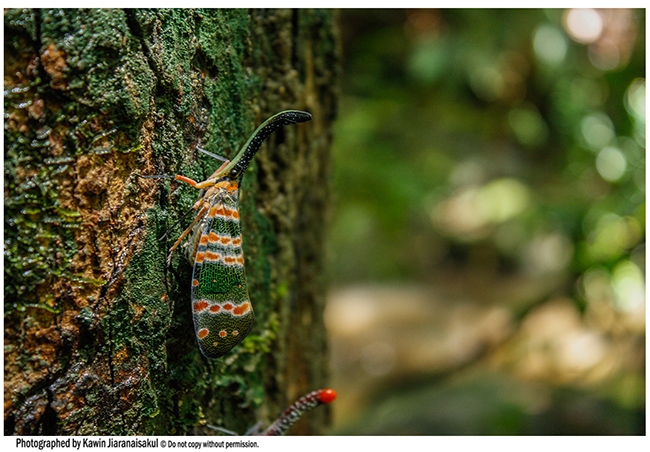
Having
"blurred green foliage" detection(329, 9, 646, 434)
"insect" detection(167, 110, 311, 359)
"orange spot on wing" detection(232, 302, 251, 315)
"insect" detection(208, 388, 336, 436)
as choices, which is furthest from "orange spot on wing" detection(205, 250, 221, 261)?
"blurred green foliage" detection(329, 9, 646, 434)

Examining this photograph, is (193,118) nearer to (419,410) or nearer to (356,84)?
(419,410)

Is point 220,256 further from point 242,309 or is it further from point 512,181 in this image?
point 512,181

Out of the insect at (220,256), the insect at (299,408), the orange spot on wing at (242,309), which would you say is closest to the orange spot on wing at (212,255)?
the insect at (220,256)

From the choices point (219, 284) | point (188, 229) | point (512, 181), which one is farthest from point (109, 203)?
point (512, 181)

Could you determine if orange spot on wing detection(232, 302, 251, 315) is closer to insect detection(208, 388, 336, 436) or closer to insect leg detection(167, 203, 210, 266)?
insect leg detection(167, 203, 210, 266)
